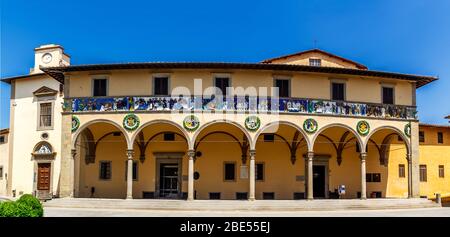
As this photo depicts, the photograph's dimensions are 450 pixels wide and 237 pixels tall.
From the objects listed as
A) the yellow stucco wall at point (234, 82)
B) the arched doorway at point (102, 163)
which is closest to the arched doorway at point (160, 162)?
the arched doorway at point (102, 163)

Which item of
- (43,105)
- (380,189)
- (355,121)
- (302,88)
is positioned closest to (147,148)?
(43,105)

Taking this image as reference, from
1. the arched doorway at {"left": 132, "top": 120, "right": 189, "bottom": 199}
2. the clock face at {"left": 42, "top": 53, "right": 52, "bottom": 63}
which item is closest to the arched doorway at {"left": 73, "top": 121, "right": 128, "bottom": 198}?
the arched doorway at {"left": 132, "top": 120, "right": 189, "bottom": 199}

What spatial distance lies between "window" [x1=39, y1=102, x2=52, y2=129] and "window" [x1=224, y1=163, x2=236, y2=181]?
37.9ft

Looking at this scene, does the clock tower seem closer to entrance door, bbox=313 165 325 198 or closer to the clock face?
the clock face

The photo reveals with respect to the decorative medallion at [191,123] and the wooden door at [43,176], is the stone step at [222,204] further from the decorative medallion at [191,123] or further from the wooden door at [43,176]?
the wooden door at [43,176]

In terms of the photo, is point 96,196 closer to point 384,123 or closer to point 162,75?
point 162,75

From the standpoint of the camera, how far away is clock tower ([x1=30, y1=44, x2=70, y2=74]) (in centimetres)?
3200

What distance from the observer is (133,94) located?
83.7ft

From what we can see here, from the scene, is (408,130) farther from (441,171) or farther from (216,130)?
(216,130)

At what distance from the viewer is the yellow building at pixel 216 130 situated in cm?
2502

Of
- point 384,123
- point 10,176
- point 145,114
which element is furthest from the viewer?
point 10,176

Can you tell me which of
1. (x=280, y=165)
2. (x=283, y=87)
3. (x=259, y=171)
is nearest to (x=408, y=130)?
(x=280, y=165)

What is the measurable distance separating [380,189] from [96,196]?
17607 mm

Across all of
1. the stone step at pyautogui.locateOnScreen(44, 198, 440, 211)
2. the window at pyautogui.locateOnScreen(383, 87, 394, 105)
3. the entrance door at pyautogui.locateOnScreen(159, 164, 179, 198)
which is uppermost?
the window at pyautogui.locateOnScreen(383, 87, 394, 105)
